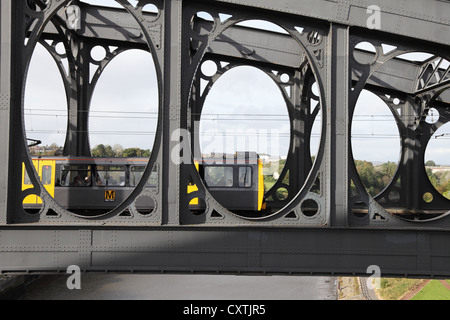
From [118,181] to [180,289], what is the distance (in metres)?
23.1

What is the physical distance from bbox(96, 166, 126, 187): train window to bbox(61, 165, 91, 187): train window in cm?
41

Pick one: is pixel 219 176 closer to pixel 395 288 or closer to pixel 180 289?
pixel 395 288

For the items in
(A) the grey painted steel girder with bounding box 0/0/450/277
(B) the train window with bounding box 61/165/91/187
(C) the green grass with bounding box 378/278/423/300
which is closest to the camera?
(A) the grey painted steel girder with bounding box 0/0/450/277

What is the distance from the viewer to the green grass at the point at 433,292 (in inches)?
1000

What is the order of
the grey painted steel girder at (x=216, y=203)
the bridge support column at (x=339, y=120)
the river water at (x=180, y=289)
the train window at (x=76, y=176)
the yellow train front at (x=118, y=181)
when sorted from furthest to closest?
the river water at (x=180, y=289) < the train window at (x=76, y=176) < the yellow train front at (x=118, y=181) < the bridge support column at (x=339, y=120) < the grey painted steel girder at (x=216, y=203)

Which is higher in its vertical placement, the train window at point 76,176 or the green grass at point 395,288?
the train window at point 76,176

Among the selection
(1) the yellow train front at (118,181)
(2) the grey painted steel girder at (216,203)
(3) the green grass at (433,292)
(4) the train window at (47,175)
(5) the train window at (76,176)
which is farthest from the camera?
(3) the green grass at (433,292)

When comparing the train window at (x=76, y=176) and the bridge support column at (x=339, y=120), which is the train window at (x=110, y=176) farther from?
the bridge support column at (x=339, y=120)

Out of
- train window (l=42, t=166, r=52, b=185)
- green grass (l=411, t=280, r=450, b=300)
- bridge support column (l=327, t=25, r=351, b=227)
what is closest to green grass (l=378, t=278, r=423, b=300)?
green grass (l=411, t=280, r=450, b=300)

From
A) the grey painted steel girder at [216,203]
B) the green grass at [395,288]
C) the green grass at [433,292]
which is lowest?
the green grass at [395,288]

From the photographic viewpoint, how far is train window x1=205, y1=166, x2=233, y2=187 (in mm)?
14383

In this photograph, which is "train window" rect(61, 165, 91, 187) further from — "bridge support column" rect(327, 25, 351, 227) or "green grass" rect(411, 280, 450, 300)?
"green grass" rect(411, 280, 450, 300)

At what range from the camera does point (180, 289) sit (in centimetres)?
3519

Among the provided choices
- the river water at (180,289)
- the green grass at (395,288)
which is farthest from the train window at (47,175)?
the green grass at (395,288)
